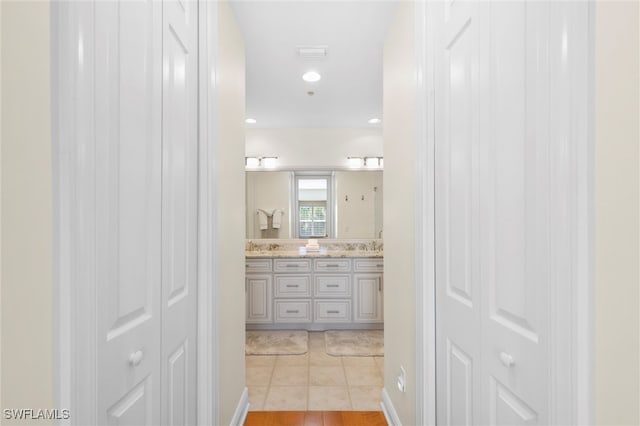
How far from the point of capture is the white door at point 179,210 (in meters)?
1.15

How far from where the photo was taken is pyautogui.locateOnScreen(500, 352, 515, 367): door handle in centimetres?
90

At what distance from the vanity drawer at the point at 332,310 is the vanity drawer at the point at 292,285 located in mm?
196

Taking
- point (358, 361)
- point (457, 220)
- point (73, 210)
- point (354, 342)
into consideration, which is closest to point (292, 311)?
point (354, 342)

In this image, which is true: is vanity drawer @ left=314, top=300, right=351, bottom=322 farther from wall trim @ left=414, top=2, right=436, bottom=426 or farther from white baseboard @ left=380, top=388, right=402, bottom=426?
wall trim @ left=414, top=2, right=436, bottom=426

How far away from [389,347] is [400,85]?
1.59 metres

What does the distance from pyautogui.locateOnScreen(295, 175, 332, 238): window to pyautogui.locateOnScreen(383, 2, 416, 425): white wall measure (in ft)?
7.35

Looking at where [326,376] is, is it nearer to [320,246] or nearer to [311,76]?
[320,246]

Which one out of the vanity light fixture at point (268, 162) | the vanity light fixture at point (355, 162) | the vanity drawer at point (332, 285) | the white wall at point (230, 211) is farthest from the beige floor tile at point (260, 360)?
the vanity light fixture at point (355, 162)

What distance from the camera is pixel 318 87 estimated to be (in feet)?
10.2

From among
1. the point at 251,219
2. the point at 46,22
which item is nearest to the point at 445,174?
the point at 46,22

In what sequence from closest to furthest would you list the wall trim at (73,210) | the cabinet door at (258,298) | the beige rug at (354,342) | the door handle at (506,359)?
1. the wall trim at (73,210)
2. the door handle at (506,359)
3. the beige rug at (354,342)
4. the cabinet door at (258,298)

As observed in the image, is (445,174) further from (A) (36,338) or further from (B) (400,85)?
(A) (36,338)

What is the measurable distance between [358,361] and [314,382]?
1.88 ft

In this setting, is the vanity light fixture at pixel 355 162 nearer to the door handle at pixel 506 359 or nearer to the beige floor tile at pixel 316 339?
the beige floor tile at pixel 316 339
